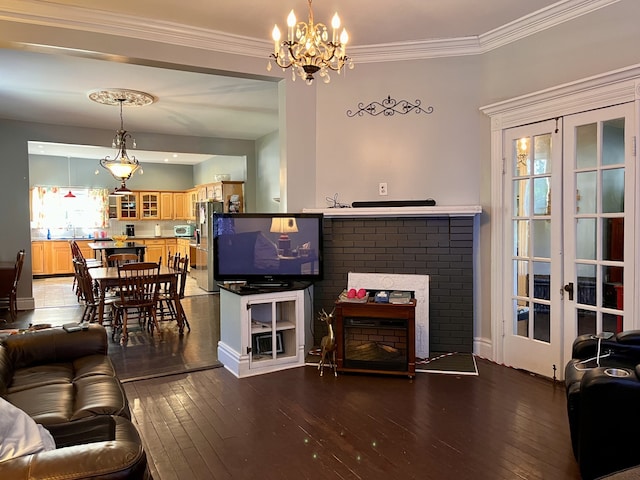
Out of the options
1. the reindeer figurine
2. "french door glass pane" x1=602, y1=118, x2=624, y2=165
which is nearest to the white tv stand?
the reindeer figurine

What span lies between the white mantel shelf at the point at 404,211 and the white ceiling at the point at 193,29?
4.21ft

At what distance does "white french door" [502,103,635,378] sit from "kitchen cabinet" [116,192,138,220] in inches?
394

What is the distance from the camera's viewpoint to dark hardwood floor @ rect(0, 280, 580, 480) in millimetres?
2504

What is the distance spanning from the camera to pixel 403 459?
2.58m

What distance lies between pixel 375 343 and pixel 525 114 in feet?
7.65

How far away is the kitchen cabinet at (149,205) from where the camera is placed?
1186cm

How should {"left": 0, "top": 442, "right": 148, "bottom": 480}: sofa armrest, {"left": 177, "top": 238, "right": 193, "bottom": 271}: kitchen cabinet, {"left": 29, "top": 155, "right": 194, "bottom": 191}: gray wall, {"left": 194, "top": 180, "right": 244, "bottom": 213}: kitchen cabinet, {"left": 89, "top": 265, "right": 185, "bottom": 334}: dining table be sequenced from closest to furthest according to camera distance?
{"left": 0, "top": 442, "right": 148, "bottom": 480}: sofa armrest
{"left": 89, "top": 265, "right": 185, "bottom": 334}: dining table
{"left": 194, "top": 180, "right": 244, "bottom": 213}: kitchen cabinet
{"left": 29, "top": 155, "right": 194, "bottom": 191}: gray wall
{"left": 177, "top": 238, "right": 193, "bottom": 271}: kitchen cabinet

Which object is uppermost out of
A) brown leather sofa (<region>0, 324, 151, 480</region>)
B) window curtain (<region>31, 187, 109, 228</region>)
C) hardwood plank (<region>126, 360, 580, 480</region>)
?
window curtain (<region>31, 187, 109, 228</region>)

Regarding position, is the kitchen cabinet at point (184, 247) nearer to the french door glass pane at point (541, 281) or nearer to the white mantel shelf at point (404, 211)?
the white mantel shelf at point (404, 211)

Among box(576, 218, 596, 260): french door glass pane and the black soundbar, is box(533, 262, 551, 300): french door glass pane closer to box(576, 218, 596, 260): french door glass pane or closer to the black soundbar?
box(576, 218, 596, 260): french door glass pane

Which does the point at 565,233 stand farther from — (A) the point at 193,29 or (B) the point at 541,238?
(A) the point at 193,29

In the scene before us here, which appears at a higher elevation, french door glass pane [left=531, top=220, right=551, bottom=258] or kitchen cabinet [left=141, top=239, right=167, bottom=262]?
french door glass pane [left=531, top=220, right=551, bottom=258]

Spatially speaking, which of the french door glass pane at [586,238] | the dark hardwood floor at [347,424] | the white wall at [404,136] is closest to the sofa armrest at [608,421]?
the dark hardwood floor at [347,424]

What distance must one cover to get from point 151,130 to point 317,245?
487 centimetres
